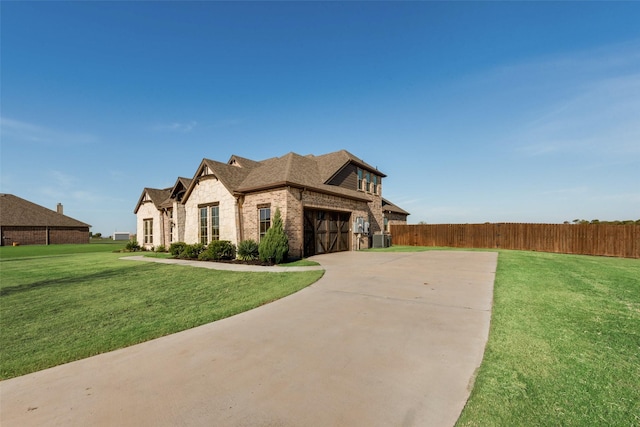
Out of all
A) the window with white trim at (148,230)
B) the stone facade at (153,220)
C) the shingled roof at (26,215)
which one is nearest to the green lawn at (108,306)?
the stone facade at (153,220)

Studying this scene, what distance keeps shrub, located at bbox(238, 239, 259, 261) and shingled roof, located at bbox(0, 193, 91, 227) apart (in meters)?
40.0

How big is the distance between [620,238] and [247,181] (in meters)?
25.0

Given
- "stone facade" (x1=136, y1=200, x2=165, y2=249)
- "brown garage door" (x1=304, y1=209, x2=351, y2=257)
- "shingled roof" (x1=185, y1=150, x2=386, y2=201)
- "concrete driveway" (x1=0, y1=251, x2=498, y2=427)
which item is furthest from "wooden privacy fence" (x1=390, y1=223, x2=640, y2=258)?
"stone facade" (x1=136, y1=200, x2=165, y2=249)

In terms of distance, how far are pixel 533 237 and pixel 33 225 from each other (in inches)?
2252

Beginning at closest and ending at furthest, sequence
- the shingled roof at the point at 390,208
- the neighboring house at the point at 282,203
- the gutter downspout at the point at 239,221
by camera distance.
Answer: the neighboring house at the point at 282,203
the gutter downspout at the point at 239,221
the shingled roof at the point at 390,208

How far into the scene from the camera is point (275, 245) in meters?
12.7

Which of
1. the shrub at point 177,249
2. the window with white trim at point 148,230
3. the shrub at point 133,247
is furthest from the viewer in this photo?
the window with white trim at point 148,230

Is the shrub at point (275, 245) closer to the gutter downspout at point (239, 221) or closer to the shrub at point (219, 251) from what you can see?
the shrub at point (219, 251)

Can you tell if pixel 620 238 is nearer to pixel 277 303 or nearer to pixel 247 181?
pixel 277 303

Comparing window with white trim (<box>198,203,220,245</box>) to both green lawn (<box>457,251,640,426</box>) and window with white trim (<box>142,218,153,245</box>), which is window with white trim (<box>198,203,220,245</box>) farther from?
green lawn (<box>457,251,640,426</box>)

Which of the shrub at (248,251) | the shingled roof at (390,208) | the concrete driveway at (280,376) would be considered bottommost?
the concrete driveway at (280,376)

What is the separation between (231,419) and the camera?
2.43 meters

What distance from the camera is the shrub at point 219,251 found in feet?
48.4

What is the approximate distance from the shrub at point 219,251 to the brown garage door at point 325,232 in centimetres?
437
